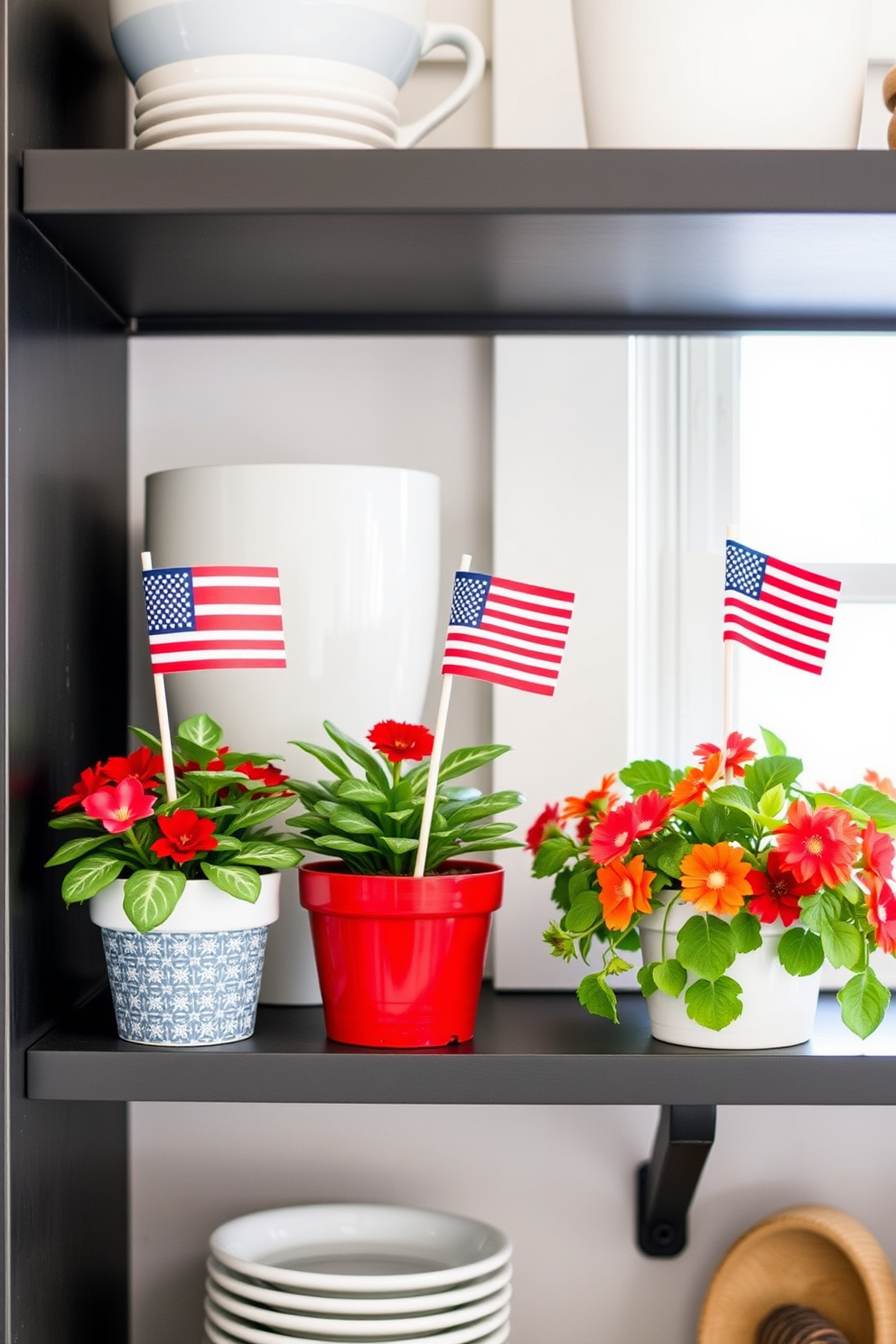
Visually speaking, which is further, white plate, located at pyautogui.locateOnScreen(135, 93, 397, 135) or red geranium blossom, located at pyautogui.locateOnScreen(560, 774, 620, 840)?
red geranium blossom, located at pyautogui.locateOnScreen(560, 774, 620, 840)

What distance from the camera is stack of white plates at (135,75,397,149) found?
915 mm

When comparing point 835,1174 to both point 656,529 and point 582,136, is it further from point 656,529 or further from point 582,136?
point 582,136

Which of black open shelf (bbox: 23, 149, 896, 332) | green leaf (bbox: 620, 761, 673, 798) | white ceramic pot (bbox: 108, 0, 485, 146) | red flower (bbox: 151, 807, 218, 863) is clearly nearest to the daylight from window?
black open shelf (bbox: 23, 149, 896, 332)

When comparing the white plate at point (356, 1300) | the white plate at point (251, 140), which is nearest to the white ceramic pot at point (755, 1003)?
the white plate at point (356, 1300)

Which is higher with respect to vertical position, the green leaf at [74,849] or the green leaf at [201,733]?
the green leaf at [201,733]

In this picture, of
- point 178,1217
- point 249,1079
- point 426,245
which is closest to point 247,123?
point 426,245

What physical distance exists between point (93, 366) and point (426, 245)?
0.31 metres

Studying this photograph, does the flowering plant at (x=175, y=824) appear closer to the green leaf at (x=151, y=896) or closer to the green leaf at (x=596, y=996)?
the green leaf at (x=151, y=896)

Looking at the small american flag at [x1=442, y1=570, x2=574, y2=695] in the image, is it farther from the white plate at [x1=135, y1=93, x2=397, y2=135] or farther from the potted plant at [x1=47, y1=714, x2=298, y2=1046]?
the white plate at [x1=135, y1=93, x2=397, y2=135]

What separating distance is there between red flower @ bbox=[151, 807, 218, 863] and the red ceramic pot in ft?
0.29

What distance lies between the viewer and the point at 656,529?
1.28m

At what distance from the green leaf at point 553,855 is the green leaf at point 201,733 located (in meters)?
0.27

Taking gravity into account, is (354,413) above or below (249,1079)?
above

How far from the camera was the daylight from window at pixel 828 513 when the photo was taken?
4.21 ft
